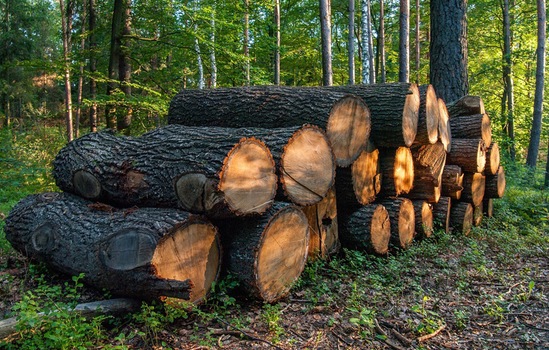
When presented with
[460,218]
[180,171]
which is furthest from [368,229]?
[460,218]

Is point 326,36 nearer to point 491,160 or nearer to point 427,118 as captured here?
point 491,160

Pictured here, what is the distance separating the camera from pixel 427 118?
5676 mm

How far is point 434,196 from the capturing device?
248 inches

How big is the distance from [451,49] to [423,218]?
4449mm

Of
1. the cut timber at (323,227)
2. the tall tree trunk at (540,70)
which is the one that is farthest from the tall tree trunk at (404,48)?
the cut timber at (323,227)

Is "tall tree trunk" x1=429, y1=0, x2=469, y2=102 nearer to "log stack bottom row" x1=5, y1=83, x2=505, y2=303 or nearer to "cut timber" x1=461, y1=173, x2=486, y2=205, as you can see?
A: "cut timber" x1=461, y1=173, x2=486, y2=205

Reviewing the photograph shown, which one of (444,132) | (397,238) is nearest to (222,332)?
(397,238)

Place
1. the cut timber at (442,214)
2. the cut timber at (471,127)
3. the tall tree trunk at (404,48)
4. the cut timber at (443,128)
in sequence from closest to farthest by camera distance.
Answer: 1. the cut timber at (443,128)
2. the cut timber at (442,214)
3. the cut timber at (471,127)
4. the tall tree trunk at (404,48)

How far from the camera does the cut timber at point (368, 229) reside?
5.16 metres

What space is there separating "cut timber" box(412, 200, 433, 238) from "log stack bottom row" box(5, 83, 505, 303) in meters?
0.03

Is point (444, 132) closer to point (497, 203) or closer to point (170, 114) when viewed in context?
point (497, 203)

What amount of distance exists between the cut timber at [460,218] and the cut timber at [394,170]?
1598mm

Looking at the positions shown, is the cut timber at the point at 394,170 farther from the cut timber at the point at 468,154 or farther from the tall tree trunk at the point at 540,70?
the tall tree trunk at the point at 540,70

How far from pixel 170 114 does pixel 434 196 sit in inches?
167
